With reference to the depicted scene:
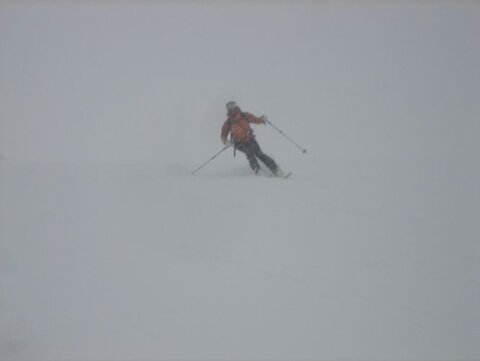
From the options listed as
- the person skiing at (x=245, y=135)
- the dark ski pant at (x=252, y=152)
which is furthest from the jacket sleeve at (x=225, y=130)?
the dark ski pant at (x=252, y=152)

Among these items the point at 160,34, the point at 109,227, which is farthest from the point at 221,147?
the point at 109,227

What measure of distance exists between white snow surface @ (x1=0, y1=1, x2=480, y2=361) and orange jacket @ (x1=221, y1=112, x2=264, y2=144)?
0.11 meters

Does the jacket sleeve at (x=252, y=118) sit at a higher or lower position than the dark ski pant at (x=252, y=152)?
higher

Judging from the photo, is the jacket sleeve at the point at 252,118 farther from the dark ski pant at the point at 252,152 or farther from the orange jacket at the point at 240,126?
the dark ski pant at the point at 252,152

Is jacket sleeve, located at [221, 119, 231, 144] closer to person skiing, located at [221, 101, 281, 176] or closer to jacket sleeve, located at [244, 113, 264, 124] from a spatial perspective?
person skiing, located at [221, 101, 281, 176]

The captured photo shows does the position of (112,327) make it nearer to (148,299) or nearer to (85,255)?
(148,299)

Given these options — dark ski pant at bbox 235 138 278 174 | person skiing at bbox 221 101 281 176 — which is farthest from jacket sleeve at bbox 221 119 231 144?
dark ski pant at bbox 235 138 278 174

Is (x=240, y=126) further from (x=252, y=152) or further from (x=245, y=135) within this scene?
(x=252, y=152)

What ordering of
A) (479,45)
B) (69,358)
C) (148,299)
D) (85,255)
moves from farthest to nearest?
(479,45) → (85,255) → (148,299) → (69,358)

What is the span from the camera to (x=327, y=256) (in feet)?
11.1

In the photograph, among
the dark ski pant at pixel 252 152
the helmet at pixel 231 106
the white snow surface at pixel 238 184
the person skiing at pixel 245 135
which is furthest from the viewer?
the dark ski pant at pixel 252 152

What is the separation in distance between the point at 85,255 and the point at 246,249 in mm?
1101

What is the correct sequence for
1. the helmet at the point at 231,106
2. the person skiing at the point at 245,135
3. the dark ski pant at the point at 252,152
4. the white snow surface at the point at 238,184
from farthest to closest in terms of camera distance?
the dark ski pant at the point at 252,152 → the person skiing at the point at 245,135 → the helmet at the point at 231,106 → the white snow surface at the point at 238,184

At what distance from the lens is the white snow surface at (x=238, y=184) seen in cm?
306
